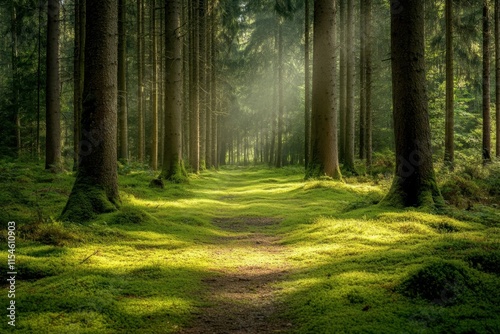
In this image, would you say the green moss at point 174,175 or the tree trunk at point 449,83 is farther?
the green moss at point 174,175

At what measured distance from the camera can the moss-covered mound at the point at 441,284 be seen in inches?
151

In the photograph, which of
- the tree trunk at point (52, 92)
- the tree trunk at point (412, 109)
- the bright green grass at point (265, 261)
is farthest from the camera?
the tree trunk at point (52, 92)

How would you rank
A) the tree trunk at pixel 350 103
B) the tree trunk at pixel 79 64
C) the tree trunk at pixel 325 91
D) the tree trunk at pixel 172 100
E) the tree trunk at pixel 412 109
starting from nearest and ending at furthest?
1. the tree trunk at pixel 412 109
2. the tree trunk at pixel 325 91
3. the tree trunk at pixel 79 64
4. the tree trunk at pixel 172 100
5. the tree trunk at pixel 350 103

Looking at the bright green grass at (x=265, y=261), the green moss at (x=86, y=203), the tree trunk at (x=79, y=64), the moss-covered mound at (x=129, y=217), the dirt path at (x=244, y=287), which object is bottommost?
the dirt path at (x=244, y=287)

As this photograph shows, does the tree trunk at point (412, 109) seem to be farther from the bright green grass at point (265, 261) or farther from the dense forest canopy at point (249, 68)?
the dense forest canopy at point (249, 68)

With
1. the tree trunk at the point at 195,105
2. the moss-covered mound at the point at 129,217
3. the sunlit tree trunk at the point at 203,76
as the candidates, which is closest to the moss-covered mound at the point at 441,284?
the moss-covered mound at the point at 129,217

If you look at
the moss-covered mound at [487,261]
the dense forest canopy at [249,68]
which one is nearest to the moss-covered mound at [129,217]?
the moss-covered mound at [487,261]

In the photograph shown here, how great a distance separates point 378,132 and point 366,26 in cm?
1118

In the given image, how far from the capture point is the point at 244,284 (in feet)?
17.1

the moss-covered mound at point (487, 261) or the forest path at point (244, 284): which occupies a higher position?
the moss-covered mound at point (487, 261)

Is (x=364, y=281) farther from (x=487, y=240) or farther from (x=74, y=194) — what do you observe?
(x=74, y=194)

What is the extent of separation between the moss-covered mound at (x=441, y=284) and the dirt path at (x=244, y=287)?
4.43ft

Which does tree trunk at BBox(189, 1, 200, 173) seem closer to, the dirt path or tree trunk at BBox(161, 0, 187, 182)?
tree trunk at BBox(161, 0, 187, 182)

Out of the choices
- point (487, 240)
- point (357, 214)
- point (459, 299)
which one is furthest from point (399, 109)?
point (459, 299)
